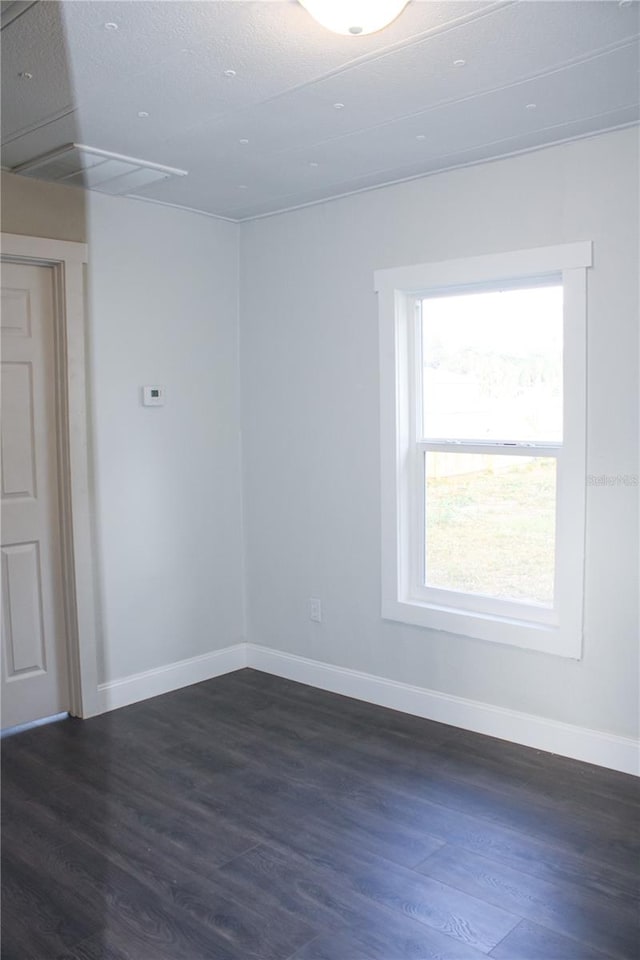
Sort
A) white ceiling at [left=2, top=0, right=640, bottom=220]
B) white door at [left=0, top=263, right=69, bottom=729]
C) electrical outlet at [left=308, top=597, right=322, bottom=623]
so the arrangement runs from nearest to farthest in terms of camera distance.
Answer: white ceiling at [left=2, top=0, right=640, bottom=220]
white door at [left=0, top=263, right=69, bottom=729]
electrical outlet at [left=308, top=597, right=322, bottom=623]

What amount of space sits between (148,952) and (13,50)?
8.06 feet

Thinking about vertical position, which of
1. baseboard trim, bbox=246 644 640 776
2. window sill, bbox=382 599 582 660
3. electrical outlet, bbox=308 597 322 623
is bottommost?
baseboard trim, bbox=246 644 640 776

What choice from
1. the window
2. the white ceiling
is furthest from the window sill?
the white ceiling

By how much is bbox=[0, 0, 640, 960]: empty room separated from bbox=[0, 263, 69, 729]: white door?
16mm

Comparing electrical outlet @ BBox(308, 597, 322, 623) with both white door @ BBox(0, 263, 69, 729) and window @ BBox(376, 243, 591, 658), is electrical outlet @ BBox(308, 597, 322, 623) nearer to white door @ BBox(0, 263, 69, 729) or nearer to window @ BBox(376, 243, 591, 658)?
window @ BBox(376, 243, 591, 658)

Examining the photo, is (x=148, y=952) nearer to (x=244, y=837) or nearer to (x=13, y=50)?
(x=244, y=837)

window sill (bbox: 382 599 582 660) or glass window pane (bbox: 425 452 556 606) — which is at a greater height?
glass window pane (bbox: 425 452 556 606)

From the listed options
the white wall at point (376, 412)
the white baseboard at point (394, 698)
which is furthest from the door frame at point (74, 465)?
the white wall at point (376, 412)

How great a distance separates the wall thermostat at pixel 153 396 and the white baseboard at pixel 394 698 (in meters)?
1.32

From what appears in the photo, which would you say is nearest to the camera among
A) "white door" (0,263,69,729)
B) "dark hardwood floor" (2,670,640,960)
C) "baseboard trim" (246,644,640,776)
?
"dark hardwood floor" (2,670,640,960)

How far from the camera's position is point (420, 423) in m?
3.70

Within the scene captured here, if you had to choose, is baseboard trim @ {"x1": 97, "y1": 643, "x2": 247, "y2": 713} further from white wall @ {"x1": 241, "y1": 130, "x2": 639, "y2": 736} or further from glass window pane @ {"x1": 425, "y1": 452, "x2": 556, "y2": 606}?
glass window pane @ {"x1": 425, "y1": 452, "x2": 556, "y2": 606}

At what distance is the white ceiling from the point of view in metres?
2.07

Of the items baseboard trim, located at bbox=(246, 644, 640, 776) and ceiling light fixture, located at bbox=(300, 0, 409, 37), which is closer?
ceiling light fixture, located at bbox=(300, 0, 409, 37)
